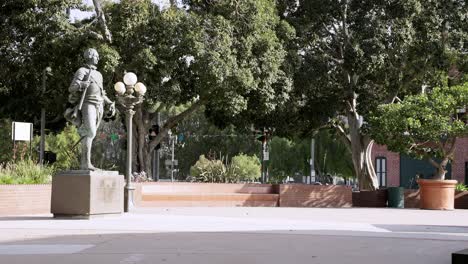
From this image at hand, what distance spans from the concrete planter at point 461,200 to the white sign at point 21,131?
597 inches

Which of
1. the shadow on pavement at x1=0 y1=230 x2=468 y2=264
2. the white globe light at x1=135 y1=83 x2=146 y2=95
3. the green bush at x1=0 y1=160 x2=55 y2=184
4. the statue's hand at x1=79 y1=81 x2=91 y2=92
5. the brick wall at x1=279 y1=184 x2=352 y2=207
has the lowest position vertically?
the shadow on pavement at x1=0 y1=230 x2=468 y2=264

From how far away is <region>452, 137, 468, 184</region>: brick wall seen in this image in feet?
162

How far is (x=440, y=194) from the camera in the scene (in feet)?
82.0

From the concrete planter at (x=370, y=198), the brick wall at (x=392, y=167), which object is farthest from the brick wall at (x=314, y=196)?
the brick wall at (x=392, y=167)

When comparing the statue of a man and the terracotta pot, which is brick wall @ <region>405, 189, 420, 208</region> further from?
the statue of a man

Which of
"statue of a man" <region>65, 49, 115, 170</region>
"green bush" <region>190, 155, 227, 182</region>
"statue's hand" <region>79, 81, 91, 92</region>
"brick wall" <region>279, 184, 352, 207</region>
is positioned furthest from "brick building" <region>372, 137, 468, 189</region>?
"statue's hand" <region>79, 81, 91, 92</region>

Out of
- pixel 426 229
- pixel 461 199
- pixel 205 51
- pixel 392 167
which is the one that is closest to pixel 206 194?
pixel 205 51

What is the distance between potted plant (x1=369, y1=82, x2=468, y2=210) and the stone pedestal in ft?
41.5

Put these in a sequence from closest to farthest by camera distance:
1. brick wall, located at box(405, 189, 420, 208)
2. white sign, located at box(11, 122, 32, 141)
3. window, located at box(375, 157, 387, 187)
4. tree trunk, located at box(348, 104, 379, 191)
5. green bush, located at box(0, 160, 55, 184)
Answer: green bush, located at box(0, 160, 55, 184), white sign, located at box(11, 122, 32, 141), brick wall, located at box(405, 189, 420, 208), tree trunk, located at box(348, 104, 379, 191), window, located at box(375, 157, 387, 187)

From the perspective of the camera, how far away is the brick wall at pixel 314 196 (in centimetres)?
2650

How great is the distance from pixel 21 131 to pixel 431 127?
1321cm

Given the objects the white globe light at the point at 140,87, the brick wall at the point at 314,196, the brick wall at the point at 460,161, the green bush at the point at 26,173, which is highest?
the white globe light at the point at 140,87

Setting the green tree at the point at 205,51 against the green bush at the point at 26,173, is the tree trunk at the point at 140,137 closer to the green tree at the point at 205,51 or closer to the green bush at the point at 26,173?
the green tree at the point at 205,51

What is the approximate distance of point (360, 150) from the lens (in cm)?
3191
